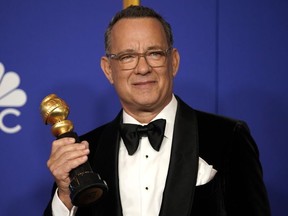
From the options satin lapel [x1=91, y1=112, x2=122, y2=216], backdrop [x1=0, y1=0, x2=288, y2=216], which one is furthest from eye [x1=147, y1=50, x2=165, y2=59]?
backdrop [x1=0, y1=0, x2=288, y2=216]

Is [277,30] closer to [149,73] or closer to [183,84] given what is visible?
[183,84]

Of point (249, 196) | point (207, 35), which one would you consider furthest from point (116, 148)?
point (207, 35)

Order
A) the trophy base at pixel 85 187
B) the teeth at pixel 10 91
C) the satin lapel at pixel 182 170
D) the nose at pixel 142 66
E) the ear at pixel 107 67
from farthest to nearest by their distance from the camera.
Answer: the teeth at pixel 10 91
the ear at pixel 107 67
the nose at pixel 142 66
the satin lapel at pixel 182 170
the trophy base at pixel 85 187

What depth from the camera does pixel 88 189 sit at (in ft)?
3.56

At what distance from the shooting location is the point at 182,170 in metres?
1.28

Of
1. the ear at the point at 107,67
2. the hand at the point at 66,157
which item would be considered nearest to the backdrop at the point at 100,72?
the ear at the point at 107,67

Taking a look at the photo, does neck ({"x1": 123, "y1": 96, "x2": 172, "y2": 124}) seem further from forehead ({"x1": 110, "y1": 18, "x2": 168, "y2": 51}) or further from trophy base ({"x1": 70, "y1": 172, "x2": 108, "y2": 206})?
trophy base ({"x1": 70, "y1": 172, "x2": 108, "y2": 206})

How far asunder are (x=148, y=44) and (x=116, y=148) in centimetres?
34

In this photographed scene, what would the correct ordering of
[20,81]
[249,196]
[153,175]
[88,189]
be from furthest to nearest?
[20,81] < [153,175] < [249,196] < [88,189]

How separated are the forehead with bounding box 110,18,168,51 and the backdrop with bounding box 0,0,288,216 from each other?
48cm

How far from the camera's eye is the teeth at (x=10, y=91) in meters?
1.85

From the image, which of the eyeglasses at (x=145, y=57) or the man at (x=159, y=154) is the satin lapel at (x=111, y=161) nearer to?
the man at (x=159, y=154)

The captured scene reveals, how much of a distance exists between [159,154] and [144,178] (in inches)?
3.4

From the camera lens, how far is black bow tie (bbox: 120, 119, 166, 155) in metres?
1.35
